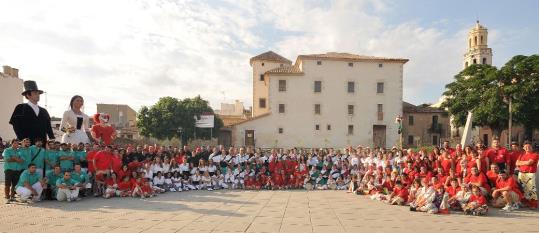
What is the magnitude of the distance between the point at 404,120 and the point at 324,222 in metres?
45.1

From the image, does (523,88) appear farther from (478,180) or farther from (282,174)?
(478,180)

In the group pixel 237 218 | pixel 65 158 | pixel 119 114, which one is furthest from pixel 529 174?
pixel 119 114

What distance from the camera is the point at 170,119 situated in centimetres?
4644

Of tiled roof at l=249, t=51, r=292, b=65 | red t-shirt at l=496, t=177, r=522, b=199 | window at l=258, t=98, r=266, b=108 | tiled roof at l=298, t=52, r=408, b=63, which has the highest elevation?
tiled roof at l=249, t=51, r=292, b=65

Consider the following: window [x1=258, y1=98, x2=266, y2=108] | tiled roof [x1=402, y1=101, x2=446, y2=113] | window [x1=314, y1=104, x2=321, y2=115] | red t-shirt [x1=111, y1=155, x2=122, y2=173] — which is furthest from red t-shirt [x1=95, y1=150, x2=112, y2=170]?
tiled roof [x1=402, y1=101, x2=446, y2=113]

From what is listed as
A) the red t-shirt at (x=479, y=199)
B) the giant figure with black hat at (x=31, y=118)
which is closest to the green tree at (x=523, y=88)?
the red t-shirt at (x=479, y=199)

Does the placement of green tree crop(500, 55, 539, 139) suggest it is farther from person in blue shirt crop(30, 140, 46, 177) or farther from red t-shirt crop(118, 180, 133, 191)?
person in blue shirt crop(30, 140, 46, 177)

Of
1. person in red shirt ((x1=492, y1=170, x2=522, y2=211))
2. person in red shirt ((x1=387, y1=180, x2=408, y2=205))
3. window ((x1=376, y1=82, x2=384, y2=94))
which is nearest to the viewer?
person in red shirt ((x1=492, y1=170, x2=522, y2=211))

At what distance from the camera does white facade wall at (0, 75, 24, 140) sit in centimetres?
3994

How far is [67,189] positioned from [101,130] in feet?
10.5

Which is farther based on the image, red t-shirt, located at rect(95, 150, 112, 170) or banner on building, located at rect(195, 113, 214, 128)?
banner on building, located at rect(195, 113, 214, 128)

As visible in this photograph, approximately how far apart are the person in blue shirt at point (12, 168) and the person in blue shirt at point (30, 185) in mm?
280

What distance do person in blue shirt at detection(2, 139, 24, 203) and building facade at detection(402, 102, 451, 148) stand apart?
45.9 m

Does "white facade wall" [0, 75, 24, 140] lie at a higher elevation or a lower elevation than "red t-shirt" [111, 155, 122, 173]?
higher
